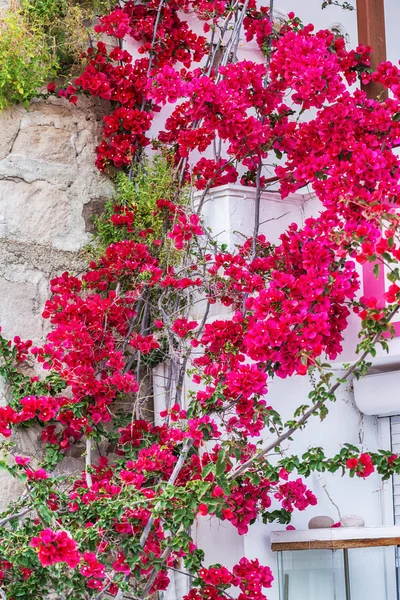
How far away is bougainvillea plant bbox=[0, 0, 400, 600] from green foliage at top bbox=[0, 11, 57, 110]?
A: 19cm

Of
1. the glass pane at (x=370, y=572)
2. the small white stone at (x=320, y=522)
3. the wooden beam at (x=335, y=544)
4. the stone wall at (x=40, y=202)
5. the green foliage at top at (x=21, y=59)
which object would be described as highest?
the green foliage at top at (x=21, y=59)

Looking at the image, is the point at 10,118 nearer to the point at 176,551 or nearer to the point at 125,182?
the point at 125,182

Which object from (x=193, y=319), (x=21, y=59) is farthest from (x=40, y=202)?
(x=193, y=319)

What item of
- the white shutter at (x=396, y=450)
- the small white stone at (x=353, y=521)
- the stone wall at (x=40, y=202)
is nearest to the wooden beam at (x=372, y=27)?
the stone wall at (x=40, y=202)

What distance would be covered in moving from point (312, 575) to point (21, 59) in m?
2.52

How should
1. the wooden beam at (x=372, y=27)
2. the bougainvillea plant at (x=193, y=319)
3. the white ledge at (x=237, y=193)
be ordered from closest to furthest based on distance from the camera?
1. the bougainvillea plant at (x=193, y=319)
2. the white ledge at (x=237, y=193)
3. the wooden beam at (x=372, y=27)

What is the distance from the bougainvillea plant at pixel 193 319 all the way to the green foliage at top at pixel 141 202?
21mm

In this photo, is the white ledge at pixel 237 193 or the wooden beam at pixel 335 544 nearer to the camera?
the wooden beam at pixel 335 544

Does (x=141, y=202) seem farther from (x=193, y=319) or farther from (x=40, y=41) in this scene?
(x=40, y=41)

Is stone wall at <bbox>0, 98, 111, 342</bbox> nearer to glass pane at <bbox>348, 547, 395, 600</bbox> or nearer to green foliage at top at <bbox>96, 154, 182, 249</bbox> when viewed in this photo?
green foliage at top at <bbox>96, 154, 182, 249</bbox>

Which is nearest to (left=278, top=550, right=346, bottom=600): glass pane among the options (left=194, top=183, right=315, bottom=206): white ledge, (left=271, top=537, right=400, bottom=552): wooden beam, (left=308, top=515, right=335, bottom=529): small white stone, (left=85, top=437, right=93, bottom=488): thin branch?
(left=271, top=537, right=400, bottom=552): wooden beam

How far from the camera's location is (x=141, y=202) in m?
4.57

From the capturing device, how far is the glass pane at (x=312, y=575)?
400 centimetres

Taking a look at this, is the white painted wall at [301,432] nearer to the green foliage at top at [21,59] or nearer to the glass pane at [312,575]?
the glass pane at [312,575]
